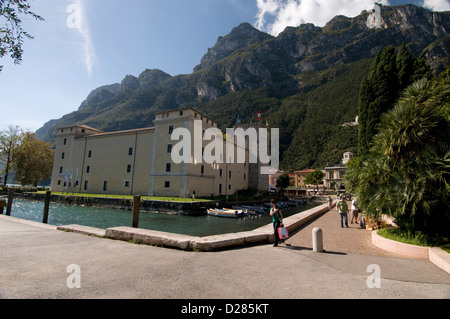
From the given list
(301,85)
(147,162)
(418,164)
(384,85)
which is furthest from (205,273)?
(301,85)

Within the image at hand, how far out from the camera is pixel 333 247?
7.44 m

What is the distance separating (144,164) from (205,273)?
36604 mm

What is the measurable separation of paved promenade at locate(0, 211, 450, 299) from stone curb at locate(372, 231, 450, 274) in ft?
0.80

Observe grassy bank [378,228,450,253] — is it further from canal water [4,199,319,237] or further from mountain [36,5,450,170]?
mountain [36,5,450,170]

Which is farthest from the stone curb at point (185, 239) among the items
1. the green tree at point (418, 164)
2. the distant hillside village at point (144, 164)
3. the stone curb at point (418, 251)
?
the distant hillside village at point (144, 164)

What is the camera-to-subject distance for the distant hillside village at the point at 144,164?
3556 centimetres

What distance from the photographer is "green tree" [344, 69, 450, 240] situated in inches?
265

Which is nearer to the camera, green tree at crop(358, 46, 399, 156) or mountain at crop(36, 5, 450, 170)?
green tree at crop(358, 46, 399, 156)

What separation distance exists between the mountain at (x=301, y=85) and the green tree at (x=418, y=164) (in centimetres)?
9348

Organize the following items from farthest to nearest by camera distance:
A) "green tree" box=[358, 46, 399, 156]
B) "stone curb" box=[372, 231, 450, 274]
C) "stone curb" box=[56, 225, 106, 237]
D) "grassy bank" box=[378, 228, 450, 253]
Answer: "green tree" box=[358, 46, 399, 156], "stone curb" box=[56, 225, 106, 237], "grassy bank" box=[378, 228, 450, 253], "stone curb" box=[372, 231, 450, 274]

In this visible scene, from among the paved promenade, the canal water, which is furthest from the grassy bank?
the canal water

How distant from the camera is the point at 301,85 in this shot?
5251 inches
